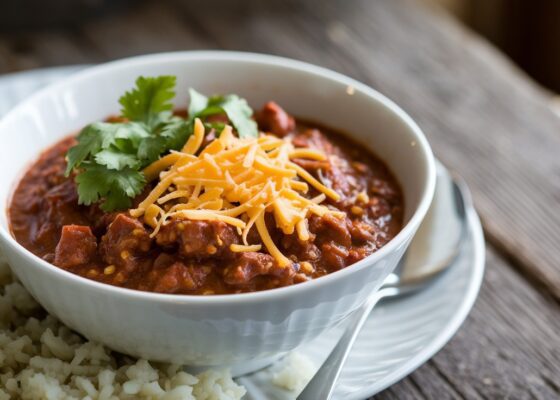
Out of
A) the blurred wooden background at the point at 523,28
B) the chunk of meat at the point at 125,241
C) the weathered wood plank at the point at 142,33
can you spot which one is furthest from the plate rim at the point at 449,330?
the blurred wooden background at the point at 523,28

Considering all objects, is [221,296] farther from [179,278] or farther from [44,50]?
[44,50]

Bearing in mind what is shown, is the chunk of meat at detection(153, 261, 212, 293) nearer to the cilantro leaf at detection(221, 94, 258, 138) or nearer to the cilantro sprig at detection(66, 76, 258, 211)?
the cilantro sprig at detection(66, 76, 258, 211)

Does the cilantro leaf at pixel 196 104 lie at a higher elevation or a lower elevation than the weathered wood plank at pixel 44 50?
higher

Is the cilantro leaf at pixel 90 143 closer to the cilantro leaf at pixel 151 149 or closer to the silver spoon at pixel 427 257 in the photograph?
the cilantro leaf at pixel 151 149

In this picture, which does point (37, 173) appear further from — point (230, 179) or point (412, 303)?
point (412, 303)

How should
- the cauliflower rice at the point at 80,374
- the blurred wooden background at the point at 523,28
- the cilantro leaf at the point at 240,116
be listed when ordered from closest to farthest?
the cauliflower rice at the point at 80,374 < the cilantro leaf at the point at 240,116 < the blurred wooden background at the point at 523,28

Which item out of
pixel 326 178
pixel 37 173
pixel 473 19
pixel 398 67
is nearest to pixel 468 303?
pixel 326 178

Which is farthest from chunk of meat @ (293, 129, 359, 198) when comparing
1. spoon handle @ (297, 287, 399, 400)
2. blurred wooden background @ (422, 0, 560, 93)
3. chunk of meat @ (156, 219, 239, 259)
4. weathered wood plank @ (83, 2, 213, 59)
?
blurred wooden background @ (422, 0, 560, 93)
